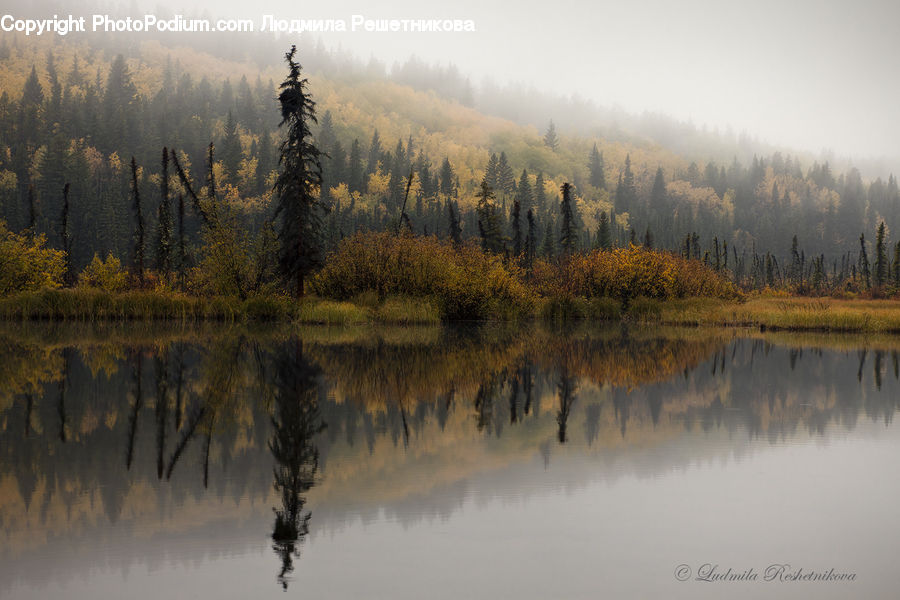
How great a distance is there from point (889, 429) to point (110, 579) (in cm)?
1291

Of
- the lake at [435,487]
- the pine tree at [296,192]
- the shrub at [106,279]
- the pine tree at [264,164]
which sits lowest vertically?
the shrub at [106,279]

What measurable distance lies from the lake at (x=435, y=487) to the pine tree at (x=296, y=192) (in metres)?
28.5

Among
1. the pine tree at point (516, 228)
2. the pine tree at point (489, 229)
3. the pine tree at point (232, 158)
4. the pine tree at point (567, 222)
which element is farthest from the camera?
the pine tree at point (232, 158)

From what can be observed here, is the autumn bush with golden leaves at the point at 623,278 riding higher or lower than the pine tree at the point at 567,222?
lower

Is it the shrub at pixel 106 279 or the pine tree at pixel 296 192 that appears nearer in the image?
the pine tree at pixel 296 192

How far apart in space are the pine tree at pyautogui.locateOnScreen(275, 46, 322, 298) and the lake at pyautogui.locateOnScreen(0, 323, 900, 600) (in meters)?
28.5

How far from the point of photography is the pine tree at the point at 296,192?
152 feet

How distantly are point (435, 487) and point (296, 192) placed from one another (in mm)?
42222

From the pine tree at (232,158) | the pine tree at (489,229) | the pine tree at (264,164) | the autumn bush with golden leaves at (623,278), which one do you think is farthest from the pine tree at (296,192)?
the pine tree at (264,164)

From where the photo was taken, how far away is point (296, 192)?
159ft

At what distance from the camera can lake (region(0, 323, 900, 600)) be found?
589 centimetres

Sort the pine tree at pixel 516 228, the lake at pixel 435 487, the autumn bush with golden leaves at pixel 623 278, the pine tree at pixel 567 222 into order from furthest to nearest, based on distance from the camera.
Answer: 1. the pine tree at pixel 516 228
2. the pine tree at pixel 567 222
3. the autumn bush with golden leaves at pixel 623 278
4. the lake at pixel 435 487

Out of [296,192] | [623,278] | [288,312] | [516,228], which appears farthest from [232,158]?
[288,312]

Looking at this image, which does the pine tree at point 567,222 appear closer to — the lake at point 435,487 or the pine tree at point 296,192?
the pine tree at point 296,192
